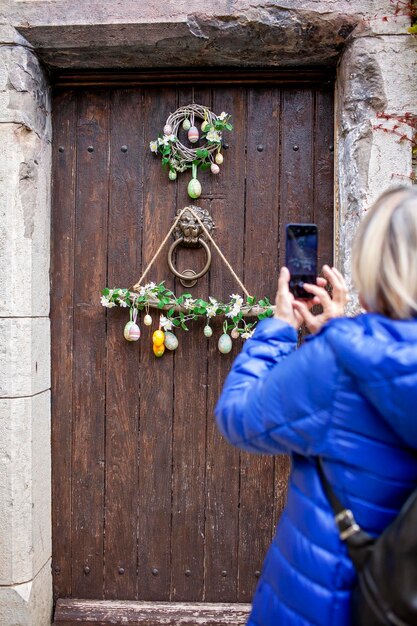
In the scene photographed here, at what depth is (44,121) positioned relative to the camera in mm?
2041

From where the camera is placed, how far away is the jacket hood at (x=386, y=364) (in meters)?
0.83

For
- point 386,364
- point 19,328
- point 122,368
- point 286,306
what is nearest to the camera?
point 386,364

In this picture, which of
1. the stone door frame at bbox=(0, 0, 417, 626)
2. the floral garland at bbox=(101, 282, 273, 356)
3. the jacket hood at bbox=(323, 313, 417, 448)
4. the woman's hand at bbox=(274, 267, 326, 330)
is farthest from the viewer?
the floral garland at bbox=(101, 282, 273, 356)

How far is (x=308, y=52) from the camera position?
193cm

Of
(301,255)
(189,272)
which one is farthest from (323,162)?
(301,255)

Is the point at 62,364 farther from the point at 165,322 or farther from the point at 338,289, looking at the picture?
the point at 338,289

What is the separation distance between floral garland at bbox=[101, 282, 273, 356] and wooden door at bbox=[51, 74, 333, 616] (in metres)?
0.07

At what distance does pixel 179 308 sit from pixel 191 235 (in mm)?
266

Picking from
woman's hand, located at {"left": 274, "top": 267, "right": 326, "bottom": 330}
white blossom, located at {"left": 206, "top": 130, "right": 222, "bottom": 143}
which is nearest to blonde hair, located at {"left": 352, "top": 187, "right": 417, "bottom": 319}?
woman's hand, located at {"left": 274, "top": 267, "right": 326, "bottom": 330}

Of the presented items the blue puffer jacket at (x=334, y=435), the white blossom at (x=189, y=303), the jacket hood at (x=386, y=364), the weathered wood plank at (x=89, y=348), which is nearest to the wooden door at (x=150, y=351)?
the weathered wood plank at (x=89, y=348)

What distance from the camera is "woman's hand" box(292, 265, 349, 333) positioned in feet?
3.77

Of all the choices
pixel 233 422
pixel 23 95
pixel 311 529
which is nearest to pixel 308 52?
pixel 23 95

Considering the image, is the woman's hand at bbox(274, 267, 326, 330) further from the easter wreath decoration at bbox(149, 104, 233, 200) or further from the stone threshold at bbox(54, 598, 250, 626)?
the stone threshold at bbox(54, 598, 250, 626)

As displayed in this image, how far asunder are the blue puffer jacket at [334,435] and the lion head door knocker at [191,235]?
1075 mm
